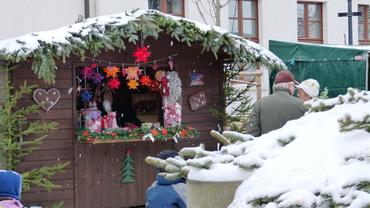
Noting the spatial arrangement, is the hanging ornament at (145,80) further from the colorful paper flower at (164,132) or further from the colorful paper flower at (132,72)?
the colorful paper flower at (164,132)

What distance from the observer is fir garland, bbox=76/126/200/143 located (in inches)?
335

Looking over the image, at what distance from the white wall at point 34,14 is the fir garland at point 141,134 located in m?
7.40

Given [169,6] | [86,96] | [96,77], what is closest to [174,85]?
[96,77]

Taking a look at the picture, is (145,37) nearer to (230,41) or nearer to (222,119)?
(230,41)

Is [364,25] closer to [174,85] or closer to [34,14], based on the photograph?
[34,14]

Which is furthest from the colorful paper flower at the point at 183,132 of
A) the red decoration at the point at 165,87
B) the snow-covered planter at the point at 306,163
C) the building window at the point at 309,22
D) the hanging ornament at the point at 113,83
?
the building window at the point at 309,22

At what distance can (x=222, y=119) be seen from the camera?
9797 millimetres

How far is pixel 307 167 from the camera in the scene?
2027 mm

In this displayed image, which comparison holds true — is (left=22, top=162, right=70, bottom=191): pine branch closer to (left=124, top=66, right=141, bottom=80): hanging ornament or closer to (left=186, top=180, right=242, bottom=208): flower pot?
(left=124, top=66, right=141, bottom=80): hanging ornament

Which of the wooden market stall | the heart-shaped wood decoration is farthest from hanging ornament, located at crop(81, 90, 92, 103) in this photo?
the heart-shaped wood decoration

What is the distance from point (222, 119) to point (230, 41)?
1422 mm

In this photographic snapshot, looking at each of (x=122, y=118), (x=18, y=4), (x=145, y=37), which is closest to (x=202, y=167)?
(x=145, y=37)

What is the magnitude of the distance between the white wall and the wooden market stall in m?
6.37

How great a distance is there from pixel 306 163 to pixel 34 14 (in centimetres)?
1436
